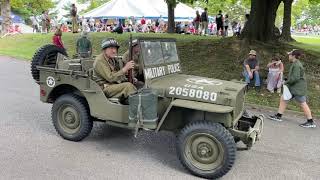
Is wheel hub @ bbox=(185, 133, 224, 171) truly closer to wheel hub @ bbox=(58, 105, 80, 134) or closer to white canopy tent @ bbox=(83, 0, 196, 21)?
wheel hub @ bbox=(58, 105, 80, 134)

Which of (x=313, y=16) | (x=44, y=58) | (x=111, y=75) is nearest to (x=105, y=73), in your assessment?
(x=111, y=75)

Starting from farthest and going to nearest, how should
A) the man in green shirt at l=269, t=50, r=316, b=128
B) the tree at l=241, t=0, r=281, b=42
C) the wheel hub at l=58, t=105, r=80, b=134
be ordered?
the tree at l=241, t=0, r=281, b=42 → the man in green shirt at l=269, t=50, r=316, b=128 → the wheel hub at l=58, t=105, r=80, b=134

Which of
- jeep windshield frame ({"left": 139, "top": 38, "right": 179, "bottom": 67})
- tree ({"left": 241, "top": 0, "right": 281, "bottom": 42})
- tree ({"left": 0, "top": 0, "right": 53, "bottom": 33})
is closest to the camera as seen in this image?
jeep windshield frame ({"left": 139, "top": 38, "right": 179, "bottom": 67})

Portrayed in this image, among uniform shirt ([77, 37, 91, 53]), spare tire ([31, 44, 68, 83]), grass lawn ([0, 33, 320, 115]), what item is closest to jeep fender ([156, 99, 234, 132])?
spare tire ([31, 44, 68, 83])

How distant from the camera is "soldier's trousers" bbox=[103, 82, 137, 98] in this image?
6.39 metres

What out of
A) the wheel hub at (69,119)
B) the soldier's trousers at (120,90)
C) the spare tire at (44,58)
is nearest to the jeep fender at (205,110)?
the soldier's trousers at (120,90)

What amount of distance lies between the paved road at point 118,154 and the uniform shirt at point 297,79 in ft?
2.67

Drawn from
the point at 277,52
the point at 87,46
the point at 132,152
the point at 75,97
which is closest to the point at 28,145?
the point at 75,97

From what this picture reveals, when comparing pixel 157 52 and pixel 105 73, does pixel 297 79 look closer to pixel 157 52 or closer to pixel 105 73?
pixel 157 52

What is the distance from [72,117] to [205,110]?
242 centimetres

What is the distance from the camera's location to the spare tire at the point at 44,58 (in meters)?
7.34

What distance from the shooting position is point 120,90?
645 cm

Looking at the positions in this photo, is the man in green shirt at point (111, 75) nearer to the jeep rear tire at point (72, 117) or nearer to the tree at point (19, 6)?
the jeep rear tire at point (72, 117)

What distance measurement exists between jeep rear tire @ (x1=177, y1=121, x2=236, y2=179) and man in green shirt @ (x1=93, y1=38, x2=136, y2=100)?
1165mm
